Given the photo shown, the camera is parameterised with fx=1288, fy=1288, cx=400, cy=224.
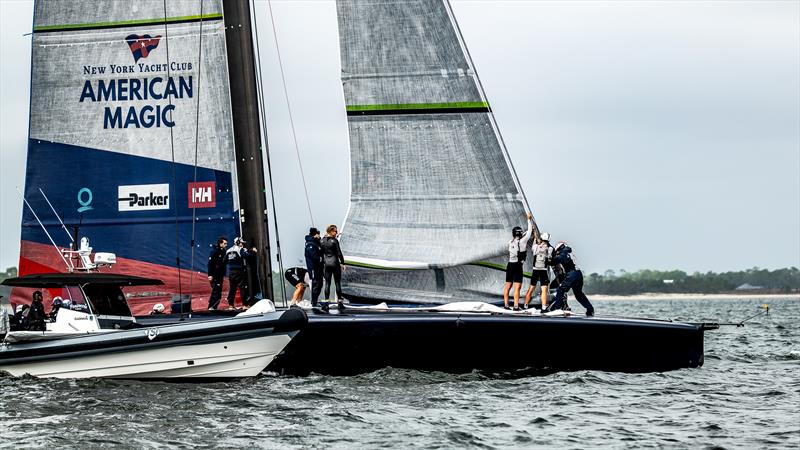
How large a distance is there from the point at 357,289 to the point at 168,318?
318cm

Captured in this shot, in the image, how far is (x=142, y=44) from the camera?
75.5 feet

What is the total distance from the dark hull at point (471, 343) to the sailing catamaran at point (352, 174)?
0.03m

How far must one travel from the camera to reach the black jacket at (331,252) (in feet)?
68.7

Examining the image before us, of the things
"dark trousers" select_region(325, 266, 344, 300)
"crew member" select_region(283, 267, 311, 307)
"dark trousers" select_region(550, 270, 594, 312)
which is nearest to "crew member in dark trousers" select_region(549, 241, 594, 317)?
"dark trousers" select_region(550, 270, 594, 312)

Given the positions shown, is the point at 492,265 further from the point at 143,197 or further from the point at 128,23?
the point at 128,23

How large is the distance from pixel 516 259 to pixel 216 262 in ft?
17.2

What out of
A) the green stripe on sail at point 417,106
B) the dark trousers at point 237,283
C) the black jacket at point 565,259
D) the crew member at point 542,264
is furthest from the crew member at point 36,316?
the black jacket at point 565,259

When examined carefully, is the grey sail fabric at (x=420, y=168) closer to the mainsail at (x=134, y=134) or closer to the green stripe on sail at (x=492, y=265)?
the green stripe on sail at (x=492, y=265)

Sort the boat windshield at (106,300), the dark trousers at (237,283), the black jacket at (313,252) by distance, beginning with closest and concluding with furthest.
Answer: the boat windshield at (106,300)
the black jacket at (313,252)
the dark trousers at (237,283)

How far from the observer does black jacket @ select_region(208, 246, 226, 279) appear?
72.5 feet

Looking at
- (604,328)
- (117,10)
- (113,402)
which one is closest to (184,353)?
(113,402)

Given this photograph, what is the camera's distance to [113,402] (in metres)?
16.8

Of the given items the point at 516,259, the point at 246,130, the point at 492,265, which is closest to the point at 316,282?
the point at 492,265

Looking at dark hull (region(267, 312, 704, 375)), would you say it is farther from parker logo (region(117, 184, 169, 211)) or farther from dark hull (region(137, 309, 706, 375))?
parker logo (region(117, 184, 169, 211))
